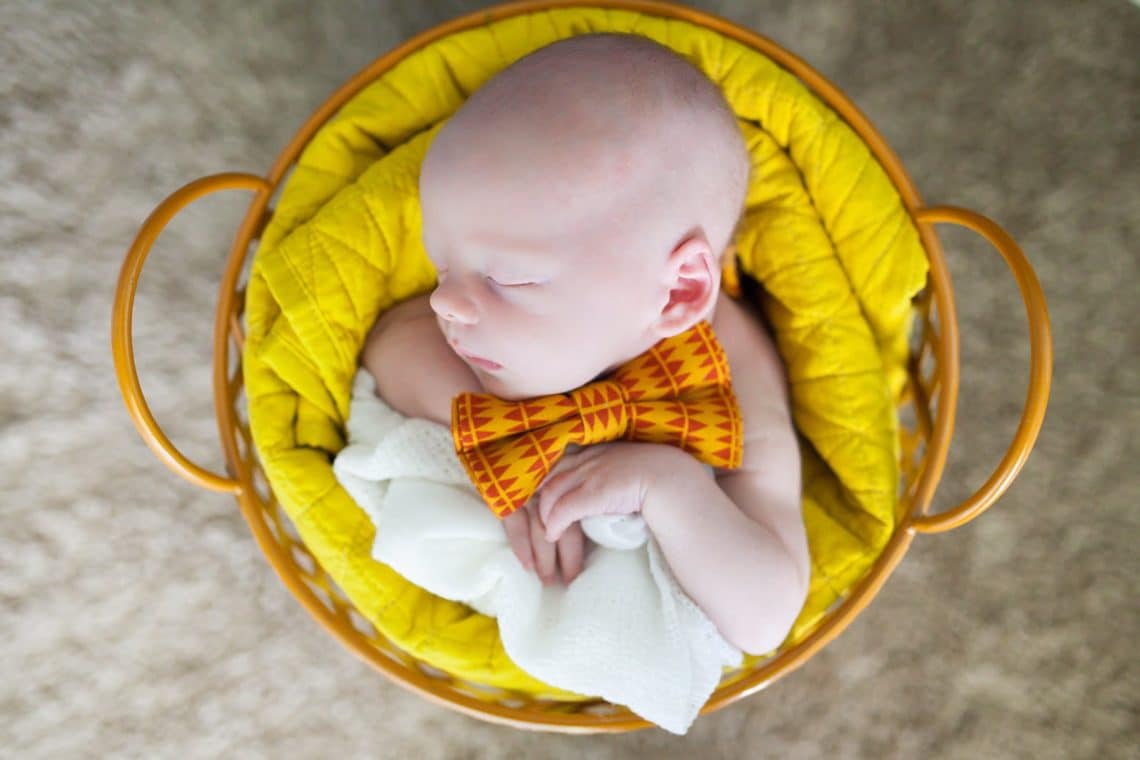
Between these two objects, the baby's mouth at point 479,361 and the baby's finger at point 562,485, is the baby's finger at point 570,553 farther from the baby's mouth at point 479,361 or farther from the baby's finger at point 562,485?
the baby's mouth at point 479,361

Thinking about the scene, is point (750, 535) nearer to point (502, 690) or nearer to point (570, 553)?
point (570, 553)

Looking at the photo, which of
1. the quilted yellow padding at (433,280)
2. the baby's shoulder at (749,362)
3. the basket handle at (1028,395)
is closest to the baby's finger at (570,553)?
the quilted yellow padding at (433,280)

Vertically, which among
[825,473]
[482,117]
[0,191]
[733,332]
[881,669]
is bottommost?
[881,669]

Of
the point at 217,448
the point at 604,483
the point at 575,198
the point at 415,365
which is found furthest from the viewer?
the point at 217,448

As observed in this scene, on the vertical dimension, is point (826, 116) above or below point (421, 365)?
above

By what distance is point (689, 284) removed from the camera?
0.92 metres

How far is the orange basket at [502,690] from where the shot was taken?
3.18 feet

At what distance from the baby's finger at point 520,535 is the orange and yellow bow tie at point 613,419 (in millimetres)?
50

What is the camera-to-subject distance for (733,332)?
1.13 metres

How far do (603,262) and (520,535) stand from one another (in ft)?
1.02

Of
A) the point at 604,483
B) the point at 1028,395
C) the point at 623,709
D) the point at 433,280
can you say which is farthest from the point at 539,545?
the point at 1028,395

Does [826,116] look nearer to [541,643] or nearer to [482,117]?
[482,117]

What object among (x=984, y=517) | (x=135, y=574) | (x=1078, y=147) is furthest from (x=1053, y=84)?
(x=135, y=574)

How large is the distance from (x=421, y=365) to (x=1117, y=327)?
37.8 inches
